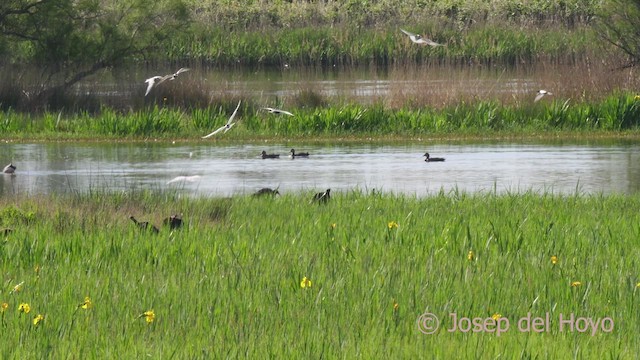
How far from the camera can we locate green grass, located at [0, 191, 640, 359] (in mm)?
6664

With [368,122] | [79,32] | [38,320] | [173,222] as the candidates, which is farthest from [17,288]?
[79,32]

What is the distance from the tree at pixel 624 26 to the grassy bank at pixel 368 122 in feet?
11.0

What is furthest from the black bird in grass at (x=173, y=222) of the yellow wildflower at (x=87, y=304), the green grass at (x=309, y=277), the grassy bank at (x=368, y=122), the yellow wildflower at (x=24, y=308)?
the grassy bank at (x=368, y=122)

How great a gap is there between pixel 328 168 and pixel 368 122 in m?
5.67

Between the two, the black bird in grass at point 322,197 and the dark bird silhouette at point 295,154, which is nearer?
the black bird in grass at point 322,197

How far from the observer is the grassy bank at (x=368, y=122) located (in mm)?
24438

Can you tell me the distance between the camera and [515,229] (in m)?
10.2

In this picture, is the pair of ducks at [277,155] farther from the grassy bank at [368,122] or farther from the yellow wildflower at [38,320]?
the yellow wildflower at [38,320]

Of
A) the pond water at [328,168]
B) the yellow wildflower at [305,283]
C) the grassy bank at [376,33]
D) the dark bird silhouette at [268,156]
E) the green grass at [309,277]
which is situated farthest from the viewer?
the grassy bank at [376,33]

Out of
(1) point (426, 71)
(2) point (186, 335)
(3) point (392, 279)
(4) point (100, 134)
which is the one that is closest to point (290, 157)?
(4) point (100, 134)

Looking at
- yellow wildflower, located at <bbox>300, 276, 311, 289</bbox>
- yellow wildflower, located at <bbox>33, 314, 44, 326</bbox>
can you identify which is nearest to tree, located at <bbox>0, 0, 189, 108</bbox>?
yellow wildflower, located at <bbox>300, 276, 311, 289</bbox>

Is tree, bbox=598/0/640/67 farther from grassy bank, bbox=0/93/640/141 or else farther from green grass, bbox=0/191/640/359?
green grass, bbox=0/191/640/359

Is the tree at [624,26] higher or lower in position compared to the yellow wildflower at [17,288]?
lower

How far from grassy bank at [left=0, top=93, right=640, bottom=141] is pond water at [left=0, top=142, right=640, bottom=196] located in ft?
3.11
